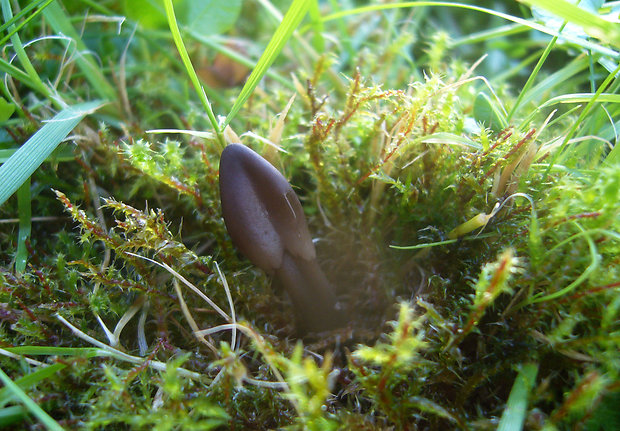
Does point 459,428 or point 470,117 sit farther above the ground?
point 470,117

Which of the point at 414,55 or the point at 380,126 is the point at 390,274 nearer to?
the point at 380,126

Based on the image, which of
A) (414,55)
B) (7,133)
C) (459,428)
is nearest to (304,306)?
(459,428)

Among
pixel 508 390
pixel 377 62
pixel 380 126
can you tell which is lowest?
pixel 508 390

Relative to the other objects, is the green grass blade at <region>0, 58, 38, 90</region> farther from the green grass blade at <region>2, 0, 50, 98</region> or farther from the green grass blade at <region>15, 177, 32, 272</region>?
the green grass blade at <region>15, 177, 32, 272</region>

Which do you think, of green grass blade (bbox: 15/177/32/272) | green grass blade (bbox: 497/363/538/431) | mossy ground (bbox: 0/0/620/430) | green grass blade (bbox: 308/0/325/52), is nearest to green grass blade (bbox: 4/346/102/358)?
mossy ground (bbox: 0/0/620/430)

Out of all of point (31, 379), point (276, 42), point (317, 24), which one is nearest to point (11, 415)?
point (31, 379)

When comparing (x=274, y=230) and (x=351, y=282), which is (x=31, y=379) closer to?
(x=274, y=230)
